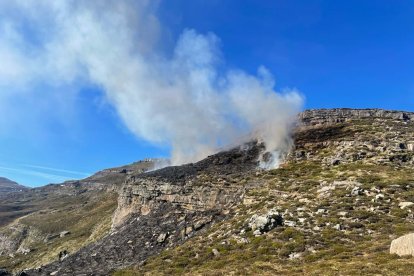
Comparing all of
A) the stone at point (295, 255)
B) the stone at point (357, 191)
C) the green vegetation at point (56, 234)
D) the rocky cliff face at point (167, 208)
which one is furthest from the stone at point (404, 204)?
the green vegetation at point (56, 234)

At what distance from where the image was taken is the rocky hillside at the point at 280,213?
105 ft

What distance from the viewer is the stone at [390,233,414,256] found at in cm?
2577

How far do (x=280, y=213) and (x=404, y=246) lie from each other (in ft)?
58.4

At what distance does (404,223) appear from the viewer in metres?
35.0

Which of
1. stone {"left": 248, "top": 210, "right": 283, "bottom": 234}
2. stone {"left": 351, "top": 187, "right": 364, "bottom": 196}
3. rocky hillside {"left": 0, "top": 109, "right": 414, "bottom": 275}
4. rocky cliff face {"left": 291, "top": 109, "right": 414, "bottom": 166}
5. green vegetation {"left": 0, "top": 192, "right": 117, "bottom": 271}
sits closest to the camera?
rocky hillside {"left": 0, "top": 109, "right": 414, "bottom": 275}

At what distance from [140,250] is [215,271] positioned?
17.8 m

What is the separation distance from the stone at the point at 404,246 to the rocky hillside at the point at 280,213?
7 cm

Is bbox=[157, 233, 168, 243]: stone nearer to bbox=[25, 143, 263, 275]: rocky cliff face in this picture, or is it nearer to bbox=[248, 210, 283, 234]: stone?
bbox=[25, 143, 263, 275]: rocky cliff face

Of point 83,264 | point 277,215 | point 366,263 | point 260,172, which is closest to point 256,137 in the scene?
point 260,172

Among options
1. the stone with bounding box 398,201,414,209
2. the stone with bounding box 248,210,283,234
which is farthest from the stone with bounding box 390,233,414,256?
the stone with bounding box 248,210,283,234

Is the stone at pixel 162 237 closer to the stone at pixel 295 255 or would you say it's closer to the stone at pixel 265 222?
the stone at pixel 265 222

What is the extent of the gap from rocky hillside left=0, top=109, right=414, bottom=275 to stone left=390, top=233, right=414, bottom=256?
73mm

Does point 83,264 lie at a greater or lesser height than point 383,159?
lesser

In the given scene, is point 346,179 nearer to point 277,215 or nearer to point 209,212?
point 277,215
